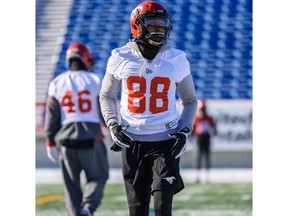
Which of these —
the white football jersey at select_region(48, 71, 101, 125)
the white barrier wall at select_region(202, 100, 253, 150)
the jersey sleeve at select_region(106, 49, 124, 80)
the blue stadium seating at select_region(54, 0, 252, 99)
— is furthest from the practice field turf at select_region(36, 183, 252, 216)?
the blue stadium seating at select_region(54, 0, 252, 99)

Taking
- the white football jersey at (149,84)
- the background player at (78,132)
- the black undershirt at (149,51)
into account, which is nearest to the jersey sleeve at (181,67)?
the white football jersey at (149,84)

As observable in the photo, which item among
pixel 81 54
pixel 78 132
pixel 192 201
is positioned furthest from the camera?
pixel 192 201

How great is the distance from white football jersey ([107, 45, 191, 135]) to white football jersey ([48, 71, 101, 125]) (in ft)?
6.28

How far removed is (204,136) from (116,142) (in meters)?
7.61

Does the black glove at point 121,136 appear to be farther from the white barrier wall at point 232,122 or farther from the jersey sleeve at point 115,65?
the white barrier wall at point 232,122

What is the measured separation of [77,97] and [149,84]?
6.71 ft

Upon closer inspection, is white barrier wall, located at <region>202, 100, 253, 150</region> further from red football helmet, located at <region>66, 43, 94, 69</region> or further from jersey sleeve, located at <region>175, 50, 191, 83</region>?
jersey sleeve, located at <region>175, 50, 191, 83</region>

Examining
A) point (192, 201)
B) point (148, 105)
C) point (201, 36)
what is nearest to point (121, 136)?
point (148, 105)

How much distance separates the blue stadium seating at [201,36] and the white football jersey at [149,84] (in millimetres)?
8971

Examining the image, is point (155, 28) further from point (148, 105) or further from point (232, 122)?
point (232, 122)

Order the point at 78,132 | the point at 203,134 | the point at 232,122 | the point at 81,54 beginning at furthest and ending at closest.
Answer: the point at 232,122, the point at 203,134, the point at 81,54, the point at 78,132

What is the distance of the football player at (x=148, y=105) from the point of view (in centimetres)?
380

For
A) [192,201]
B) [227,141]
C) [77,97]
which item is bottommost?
[192,201]

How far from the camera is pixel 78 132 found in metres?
5.71
